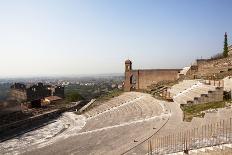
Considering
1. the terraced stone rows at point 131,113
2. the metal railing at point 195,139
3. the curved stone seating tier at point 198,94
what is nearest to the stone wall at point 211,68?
the curved stone seating tier at point 198,94

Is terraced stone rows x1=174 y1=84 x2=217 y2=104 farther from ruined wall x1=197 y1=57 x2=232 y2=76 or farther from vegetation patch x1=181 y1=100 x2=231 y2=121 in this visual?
ruined wall x1=197 y1=57 x2=232 y2=76

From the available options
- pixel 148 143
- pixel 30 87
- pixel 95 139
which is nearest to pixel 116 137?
pixel 95 139

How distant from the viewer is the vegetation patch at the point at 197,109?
18.9m

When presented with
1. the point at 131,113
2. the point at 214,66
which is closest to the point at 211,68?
the point at 214,66

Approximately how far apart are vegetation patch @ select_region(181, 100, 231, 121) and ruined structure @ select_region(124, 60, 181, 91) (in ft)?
65.9

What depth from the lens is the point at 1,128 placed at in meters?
30.5

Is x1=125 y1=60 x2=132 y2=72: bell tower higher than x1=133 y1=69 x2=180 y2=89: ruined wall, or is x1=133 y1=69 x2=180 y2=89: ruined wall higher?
x1=125 y1=60 x2=132 y2=72: bell tower

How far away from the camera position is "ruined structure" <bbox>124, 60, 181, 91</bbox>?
43731 mm

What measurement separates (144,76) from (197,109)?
87.7 ft

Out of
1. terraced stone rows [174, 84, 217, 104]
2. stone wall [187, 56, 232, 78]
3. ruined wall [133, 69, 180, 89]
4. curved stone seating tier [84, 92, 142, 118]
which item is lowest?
curved stone seating tier [84, 92, 142, 118]

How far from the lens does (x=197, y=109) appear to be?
20562mm

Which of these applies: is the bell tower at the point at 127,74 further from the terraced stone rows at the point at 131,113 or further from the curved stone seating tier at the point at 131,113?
the terraced stone rows at the point at 131,113

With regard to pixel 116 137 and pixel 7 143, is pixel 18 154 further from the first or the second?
pixel 116 137

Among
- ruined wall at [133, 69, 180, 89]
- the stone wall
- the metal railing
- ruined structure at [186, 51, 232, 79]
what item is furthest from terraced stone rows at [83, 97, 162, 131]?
ruined wall at [133, 69, 180, 89]
